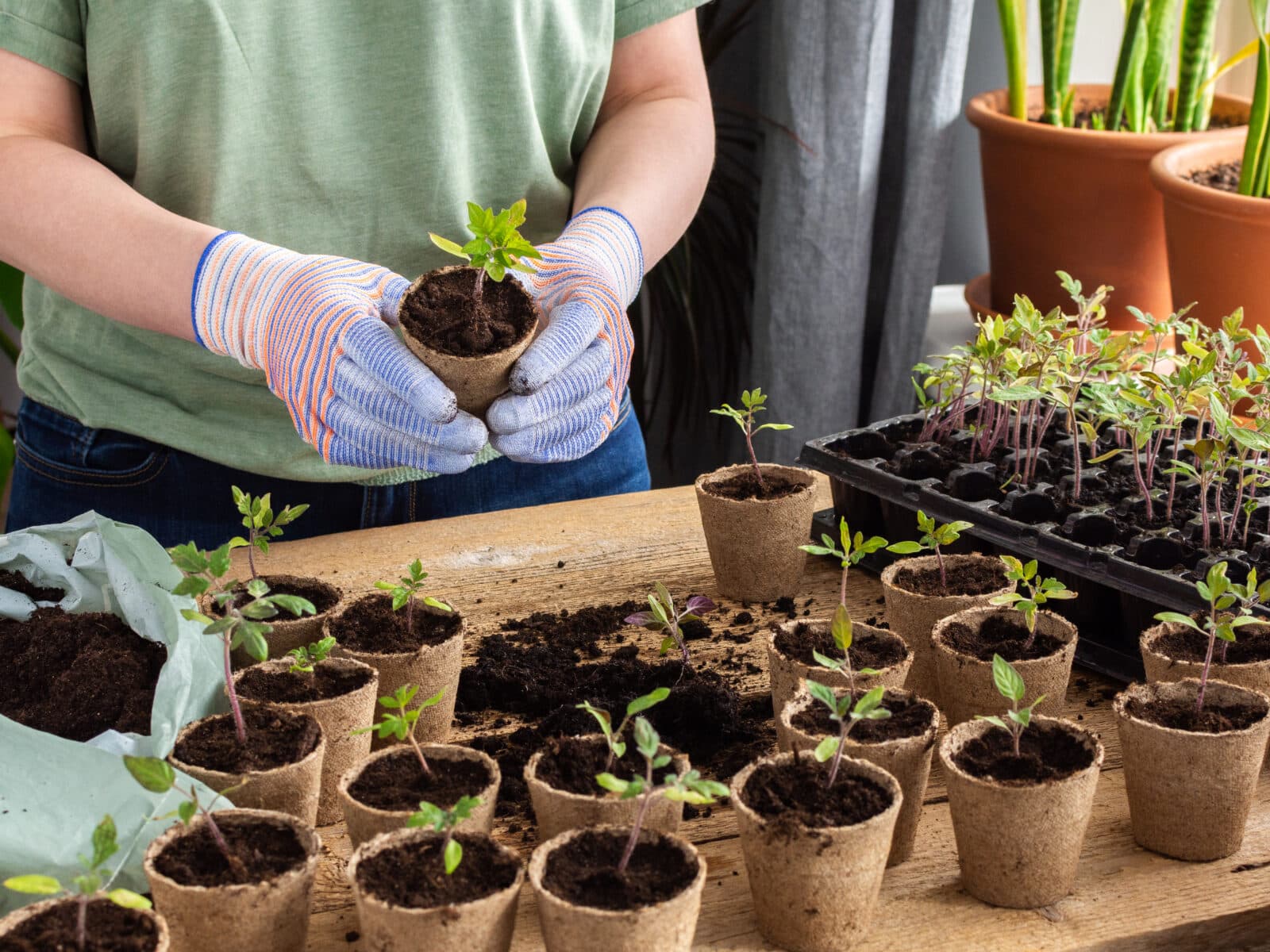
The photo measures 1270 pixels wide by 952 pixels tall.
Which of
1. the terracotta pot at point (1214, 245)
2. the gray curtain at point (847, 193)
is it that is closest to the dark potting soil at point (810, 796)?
the terracotta pot at point (1214, 245)

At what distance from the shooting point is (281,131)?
1390 mm

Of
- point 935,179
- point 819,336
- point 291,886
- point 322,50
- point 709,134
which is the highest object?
point 322,50

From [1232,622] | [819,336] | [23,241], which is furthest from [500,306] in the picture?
[819,336]

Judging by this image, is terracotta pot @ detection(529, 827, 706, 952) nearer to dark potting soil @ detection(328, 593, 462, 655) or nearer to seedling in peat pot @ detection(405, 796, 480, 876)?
seedling in peat pot @ detection(405, 796, 480, 876)

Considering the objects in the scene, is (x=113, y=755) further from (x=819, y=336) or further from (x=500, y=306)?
(x=819, y=336)

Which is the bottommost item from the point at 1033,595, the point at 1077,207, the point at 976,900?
the point at 976,900

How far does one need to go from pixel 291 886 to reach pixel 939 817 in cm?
49

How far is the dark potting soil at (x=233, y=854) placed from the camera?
0.76 meters

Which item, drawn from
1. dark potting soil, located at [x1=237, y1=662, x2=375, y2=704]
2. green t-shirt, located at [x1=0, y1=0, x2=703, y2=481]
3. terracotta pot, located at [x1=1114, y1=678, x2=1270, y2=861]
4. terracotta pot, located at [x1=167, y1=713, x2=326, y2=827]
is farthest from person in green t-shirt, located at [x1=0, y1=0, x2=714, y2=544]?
terracotta pot, located at [x1=1114, y1=678, x2=1270, y2=861]

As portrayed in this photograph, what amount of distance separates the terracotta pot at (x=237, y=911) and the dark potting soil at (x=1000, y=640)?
559mm

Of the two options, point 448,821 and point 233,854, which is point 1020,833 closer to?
point 448,821

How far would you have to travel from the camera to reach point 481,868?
77 centimetres

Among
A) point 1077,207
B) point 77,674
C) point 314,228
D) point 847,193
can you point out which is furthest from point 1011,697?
point 847,193

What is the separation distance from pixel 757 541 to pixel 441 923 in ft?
2.10
